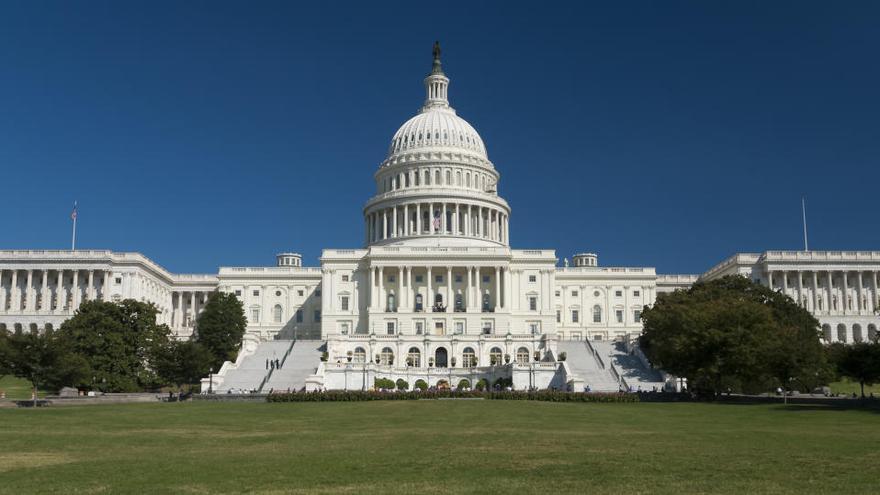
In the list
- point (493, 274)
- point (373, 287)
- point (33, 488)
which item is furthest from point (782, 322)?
point (33, 488)

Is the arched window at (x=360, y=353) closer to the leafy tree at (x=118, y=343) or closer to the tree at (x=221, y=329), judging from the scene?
the tree at (x=221, y=329)

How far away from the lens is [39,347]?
63.9 meters

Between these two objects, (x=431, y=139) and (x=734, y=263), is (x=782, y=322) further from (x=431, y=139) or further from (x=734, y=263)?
(x=431, y=139)

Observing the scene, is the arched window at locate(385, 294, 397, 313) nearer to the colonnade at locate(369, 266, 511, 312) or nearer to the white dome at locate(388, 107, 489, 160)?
the colonnade at locate(369, 266, 511, 312)

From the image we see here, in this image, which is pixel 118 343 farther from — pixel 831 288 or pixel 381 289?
pixel 831 288

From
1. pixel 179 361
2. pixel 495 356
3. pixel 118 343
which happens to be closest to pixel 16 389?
pixel 118 343

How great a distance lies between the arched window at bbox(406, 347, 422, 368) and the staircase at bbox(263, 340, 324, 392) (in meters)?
10.4

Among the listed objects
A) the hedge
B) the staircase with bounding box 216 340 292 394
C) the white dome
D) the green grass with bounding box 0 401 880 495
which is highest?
the white dome

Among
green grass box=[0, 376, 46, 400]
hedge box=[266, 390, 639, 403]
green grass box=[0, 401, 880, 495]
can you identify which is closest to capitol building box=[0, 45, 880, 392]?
green grass box=[0, 376, 46, 400]

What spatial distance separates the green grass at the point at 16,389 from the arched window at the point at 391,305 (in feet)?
149

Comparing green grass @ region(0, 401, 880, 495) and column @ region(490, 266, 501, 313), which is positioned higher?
column @ region(490, 266, 501, 313)

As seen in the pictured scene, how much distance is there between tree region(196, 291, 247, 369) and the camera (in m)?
98.6

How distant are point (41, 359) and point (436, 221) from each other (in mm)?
74902

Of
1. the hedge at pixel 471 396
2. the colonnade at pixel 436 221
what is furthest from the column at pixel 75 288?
the hedge at pixel 471 396
